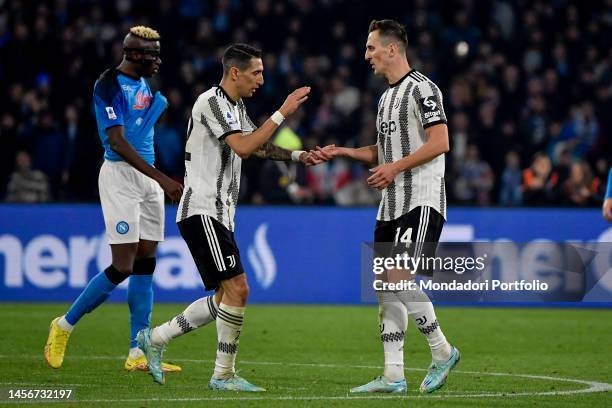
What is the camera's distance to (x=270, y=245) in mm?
15875

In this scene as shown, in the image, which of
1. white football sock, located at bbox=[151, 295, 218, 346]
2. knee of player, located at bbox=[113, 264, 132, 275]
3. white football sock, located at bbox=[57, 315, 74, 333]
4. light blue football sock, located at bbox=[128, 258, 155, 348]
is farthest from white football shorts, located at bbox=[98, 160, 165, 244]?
white football sock, located at bbox=[151, 295, 218, 346]

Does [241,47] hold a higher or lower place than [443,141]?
higher

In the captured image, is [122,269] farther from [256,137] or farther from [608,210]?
[608,210]

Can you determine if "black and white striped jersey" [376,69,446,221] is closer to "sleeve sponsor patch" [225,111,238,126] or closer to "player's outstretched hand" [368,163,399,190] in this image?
"player's outstretched hand" [368,163,399,190]

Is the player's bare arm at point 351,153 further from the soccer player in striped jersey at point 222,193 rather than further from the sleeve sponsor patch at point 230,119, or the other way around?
the sleeve sponsor patch at point 230,119

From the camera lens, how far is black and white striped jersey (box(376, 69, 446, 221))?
→ 7891 millimetres

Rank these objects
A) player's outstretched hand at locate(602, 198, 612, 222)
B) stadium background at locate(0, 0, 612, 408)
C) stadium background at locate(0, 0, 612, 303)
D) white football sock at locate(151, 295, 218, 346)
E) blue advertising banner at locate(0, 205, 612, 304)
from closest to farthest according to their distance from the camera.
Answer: white football sock at locate(151, 295, 218, 346), stadium background at locate(0, 0, 612, 408), player's outstretched hand at locate(602, 198, 612, 222), blue advertising banner at locate(0, 205, 612, 304), stadium background at locate(0, 0, 612, 303)

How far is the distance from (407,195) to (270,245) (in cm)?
806

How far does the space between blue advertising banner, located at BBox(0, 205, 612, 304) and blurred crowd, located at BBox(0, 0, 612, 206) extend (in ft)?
2.31

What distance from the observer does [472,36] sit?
2178 centimetres

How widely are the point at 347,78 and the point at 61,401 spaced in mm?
13938

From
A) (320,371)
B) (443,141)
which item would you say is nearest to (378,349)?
(320,371)

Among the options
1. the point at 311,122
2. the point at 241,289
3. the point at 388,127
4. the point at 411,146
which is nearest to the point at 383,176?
the point at 411,146

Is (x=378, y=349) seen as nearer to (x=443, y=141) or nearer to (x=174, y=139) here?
(x=443, y=141)
